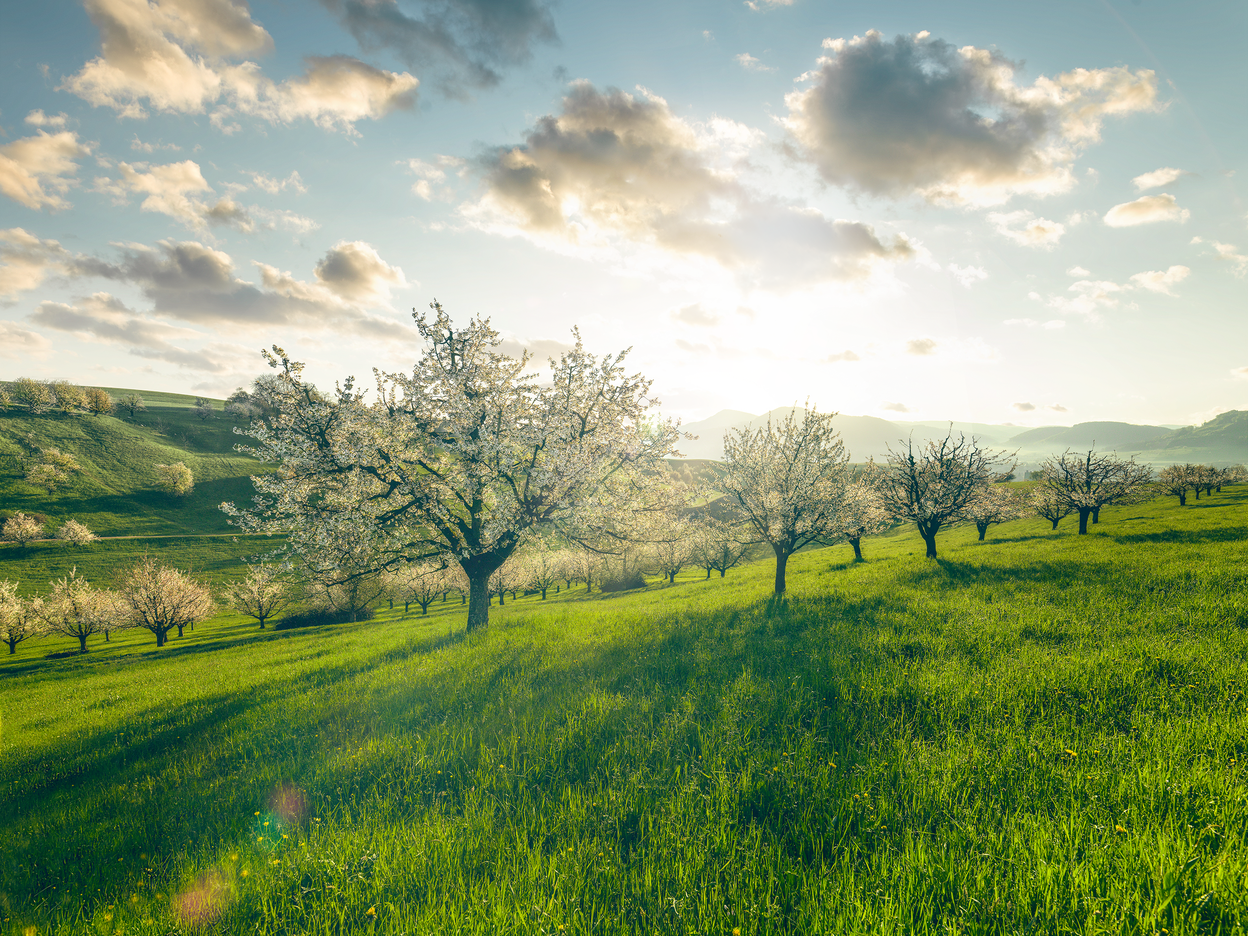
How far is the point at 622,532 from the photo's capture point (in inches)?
640

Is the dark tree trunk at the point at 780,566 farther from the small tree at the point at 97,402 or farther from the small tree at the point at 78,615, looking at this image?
the small tree at the point at 97,402

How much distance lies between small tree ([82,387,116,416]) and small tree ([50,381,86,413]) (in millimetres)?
872

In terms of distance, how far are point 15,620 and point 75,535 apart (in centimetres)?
4725

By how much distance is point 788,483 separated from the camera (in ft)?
54.8

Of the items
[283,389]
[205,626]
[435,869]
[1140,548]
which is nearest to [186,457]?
[205,626]

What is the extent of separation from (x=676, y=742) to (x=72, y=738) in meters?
13.9

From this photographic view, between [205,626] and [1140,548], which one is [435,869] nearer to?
[1140,548]

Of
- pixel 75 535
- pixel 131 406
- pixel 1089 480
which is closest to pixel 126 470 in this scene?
pixel 75 535

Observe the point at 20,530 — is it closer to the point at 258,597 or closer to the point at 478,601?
the point at 258,597

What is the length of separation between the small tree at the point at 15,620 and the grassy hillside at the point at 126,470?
1915 inches

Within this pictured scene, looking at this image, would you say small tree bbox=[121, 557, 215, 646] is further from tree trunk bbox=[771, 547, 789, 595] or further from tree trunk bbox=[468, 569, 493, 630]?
tree trunk bbox=[771, 547, 789, 595]

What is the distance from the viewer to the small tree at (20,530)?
72500 mm

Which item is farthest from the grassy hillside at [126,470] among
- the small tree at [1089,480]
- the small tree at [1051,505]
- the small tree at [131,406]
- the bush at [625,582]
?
the small tree at [1051,505]

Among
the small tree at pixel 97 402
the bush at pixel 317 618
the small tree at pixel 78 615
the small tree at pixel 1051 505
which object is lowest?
the bush at pixel 317 618
